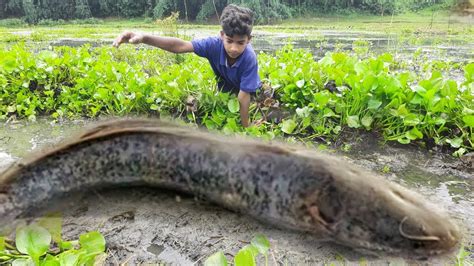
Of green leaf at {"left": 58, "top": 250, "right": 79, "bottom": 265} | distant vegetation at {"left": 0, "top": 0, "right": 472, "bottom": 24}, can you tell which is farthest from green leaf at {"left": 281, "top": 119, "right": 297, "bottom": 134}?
distant vegetation at {"left": 0, "top": 0, "right": 472, "bottom": 24}

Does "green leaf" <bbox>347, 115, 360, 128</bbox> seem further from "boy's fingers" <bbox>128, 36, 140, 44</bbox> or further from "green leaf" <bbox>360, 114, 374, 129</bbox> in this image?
"boy's fingers" <bbox>128, 36, 140, 44</bbox>

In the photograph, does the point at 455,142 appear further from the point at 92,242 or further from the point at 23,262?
the point at 23,262

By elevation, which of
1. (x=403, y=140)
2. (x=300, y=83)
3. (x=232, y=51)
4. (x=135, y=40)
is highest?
(x=135, y=40)

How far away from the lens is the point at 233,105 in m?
4.06

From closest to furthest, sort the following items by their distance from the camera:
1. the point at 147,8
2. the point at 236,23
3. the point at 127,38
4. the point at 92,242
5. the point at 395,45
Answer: the point at 92,242 < the point at 127,38 < the point at 236,23 < the point at 395,45 < the point at 147,8

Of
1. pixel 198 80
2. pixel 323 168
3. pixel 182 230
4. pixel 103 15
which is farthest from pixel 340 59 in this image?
pixel 103 15

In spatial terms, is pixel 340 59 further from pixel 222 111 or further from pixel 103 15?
pixel 103 15

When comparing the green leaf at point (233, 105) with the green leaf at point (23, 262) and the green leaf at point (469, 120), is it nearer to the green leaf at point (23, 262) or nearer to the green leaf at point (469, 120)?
the green leaf at point (469, 120)

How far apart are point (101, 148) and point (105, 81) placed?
3717 mm

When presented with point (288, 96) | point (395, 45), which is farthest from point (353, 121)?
point (395, 45)

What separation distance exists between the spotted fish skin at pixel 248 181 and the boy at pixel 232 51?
2295 mm

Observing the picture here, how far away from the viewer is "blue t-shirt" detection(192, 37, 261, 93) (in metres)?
4.00

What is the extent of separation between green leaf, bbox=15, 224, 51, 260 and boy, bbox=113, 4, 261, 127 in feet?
7.55

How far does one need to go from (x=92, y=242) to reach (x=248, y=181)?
2.48 feet
